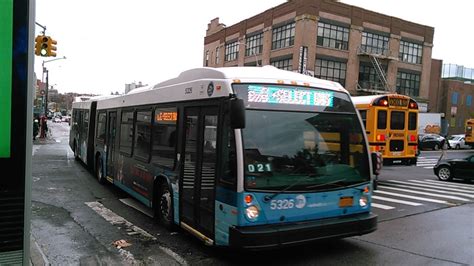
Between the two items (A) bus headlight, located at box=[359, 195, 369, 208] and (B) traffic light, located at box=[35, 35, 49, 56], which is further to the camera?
(B) traffic light, located at box=[35, 35, 49, 56]

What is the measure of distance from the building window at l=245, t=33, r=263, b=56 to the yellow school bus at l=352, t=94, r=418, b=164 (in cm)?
4065

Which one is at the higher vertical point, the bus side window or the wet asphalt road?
the bus side window

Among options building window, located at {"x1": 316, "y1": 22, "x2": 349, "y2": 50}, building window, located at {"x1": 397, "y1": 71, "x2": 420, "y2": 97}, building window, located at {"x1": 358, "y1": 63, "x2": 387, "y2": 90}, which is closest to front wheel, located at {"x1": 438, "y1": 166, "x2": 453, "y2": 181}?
building window, located at {"x1": 316, "y1": 22, "x2": 349, "y2": 50}

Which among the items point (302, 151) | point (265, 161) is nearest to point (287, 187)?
point (265, 161)

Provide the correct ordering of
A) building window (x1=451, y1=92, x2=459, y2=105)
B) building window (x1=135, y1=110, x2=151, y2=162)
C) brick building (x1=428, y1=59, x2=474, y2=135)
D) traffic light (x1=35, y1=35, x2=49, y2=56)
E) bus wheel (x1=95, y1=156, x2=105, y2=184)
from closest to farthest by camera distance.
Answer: building window (x1=135, y1=110, x2=151, y2=162) < bus wheel (x1=95, y1=156, x2=105, y2=184) < traffic light (x1=35, y1=35, x2=49, y2=56) < brick building (x1=428, y1=59, x2=474, y2=135) < building window (x1=451, y1=92, x2=459, y2=105)

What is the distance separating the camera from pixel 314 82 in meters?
6.01

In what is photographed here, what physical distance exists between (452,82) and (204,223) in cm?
7020

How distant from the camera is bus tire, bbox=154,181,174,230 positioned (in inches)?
273

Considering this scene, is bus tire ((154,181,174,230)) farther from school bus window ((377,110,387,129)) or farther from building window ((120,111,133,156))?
school bus window ((377,110,387,129))

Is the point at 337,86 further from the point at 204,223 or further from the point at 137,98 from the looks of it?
the point at 137,98

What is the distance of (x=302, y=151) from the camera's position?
18.1 ft

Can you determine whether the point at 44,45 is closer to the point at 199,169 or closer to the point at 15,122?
the point at 199,169

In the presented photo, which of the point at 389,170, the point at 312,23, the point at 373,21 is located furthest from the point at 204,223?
the point at 373,21

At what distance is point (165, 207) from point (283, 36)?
147ft
